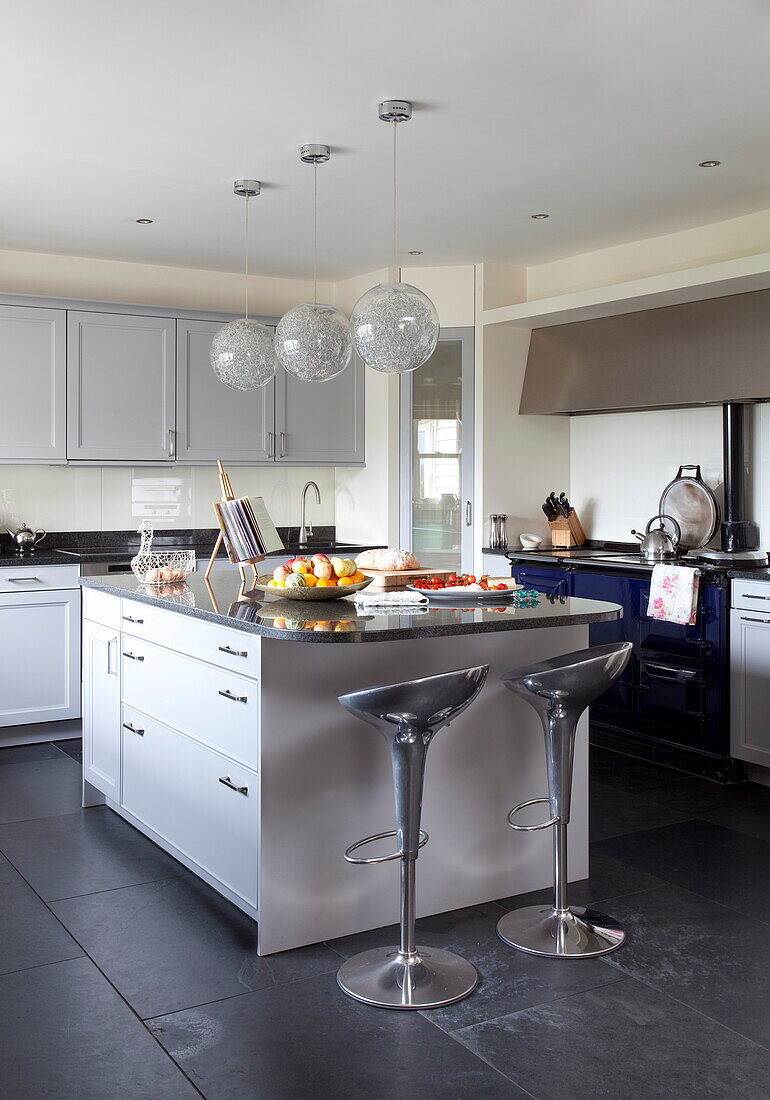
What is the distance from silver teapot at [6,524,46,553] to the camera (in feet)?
18.1

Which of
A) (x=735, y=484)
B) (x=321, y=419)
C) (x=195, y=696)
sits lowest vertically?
(x=195, y=696)

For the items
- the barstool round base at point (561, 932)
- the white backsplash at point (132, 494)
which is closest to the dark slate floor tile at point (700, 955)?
the barstool round base at point (561, 932)

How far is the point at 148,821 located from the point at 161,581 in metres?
0.90

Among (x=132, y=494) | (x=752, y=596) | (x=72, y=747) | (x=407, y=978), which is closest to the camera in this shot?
(x=407, y=978)

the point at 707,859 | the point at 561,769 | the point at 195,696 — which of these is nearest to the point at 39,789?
the point at 195,696

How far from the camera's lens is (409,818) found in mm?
2645

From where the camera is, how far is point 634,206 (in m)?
4.76

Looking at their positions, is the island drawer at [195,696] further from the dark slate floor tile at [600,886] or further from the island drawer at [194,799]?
the dark slate floor tile at [600,886]

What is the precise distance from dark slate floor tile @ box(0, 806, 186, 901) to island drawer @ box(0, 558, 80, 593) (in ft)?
4.66

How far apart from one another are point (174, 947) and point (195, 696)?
75 cm

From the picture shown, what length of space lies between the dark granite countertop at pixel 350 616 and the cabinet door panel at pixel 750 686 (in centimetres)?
126

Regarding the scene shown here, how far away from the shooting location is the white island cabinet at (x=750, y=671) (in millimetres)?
4289

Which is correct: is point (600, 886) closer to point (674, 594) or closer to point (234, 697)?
point (234, 697)

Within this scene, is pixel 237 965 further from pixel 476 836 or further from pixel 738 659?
pixel 738 659
